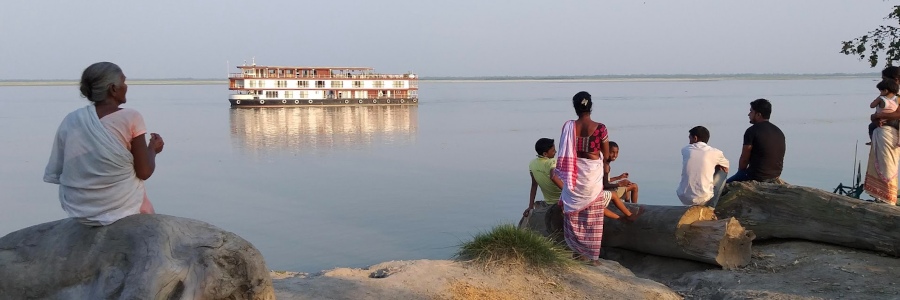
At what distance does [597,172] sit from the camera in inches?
261

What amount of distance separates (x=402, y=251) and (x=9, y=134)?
24.7 m

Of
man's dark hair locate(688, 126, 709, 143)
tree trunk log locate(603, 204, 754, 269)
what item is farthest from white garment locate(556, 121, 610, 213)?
man's dark hair locate(688, 126, 709, 143)

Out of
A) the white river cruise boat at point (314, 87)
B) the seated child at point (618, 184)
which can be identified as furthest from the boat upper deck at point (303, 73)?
the seated child at point (618, 184)

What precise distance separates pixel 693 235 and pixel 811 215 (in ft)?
3.74

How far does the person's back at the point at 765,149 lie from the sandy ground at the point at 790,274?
0.71m

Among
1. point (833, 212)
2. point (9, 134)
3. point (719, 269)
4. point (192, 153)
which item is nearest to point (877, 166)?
point (833, 212)

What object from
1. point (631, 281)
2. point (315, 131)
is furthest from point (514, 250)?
point (315, 131)

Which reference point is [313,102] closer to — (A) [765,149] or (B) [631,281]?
(A) [765,149]

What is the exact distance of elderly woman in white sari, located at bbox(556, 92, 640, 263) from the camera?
6.52 metres

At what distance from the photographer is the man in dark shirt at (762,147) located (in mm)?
7523

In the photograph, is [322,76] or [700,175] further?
[322,76]

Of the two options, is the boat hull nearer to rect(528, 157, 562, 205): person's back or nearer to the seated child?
the seated child

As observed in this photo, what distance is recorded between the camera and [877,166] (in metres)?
7.93

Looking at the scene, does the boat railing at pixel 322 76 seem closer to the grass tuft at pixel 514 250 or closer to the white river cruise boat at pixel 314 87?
the white river cruise boat at pixel 314 87
